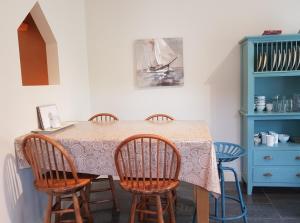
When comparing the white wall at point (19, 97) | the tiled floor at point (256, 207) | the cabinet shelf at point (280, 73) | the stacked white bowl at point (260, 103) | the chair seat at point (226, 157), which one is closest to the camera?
the white wall at point (19, 97)

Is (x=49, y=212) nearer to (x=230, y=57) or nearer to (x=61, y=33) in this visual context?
(x=61, y=33)

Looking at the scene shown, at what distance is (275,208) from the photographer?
2.79 m

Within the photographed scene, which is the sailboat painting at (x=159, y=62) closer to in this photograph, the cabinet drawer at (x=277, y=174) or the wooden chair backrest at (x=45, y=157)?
the cabinet drawer at (x=277, y=174)

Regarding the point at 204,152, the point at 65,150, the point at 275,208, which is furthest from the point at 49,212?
the point at 275,208

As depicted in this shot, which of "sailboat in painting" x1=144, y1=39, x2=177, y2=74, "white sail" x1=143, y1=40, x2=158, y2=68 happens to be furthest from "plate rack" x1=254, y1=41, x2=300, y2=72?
"white sail" x1=143, y1=40, x2=158, y2=68

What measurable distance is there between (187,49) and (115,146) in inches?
75.2

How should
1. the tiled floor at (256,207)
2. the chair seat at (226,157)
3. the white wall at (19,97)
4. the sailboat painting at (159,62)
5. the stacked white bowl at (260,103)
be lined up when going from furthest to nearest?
the sailboat painting at (159,62), the stacked white bowl at (260,103), the tiled floor at (256,207), the chair seat at (226,157), the white wall at (19,97)

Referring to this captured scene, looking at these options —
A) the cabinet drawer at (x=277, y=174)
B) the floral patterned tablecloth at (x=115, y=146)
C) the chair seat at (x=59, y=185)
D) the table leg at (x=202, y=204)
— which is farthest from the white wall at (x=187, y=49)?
the chair seat at (x=59, y=185)

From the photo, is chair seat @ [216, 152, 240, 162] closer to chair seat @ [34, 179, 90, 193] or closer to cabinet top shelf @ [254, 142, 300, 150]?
cabinet top shelf @ [254, 142, 300, 150]

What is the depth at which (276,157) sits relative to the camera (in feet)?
10.0

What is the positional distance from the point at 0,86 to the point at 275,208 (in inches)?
109

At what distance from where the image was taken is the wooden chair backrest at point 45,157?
6.23 feet

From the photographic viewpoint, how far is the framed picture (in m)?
2.41

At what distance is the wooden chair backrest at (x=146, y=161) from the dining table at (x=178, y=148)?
0.26 feet
